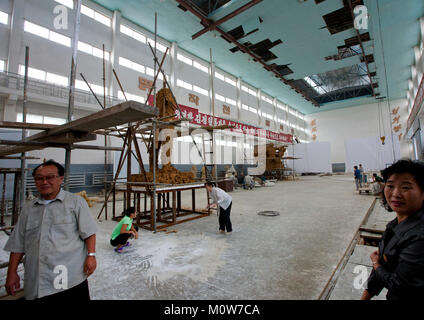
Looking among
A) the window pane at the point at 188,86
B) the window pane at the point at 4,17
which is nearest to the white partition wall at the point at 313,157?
the window pane at the point at 188,86

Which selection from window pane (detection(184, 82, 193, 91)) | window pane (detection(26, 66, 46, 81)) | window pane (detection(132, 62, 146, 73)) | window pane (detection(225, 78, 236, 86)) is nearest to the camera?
window pane (detection(26, 66, 46, 81))

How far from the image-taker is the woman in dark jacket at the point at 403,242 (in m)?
1.10

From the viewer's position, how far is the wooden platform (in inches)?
83.0

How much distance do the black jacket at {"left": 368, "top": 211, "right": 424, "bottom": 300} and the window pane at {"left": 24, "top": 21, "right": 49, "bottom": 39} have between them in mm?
13637

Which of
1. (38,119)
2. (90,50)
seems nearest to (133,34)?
(90,50)

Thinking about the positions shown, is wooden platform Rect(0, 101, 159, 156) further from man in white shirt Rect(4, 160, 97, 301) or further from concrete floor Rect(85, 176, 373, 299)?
concrete floor Rect(85, 176, 373, 299)

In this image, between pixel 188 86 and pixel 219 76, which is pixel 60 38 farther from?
pixel 219 76

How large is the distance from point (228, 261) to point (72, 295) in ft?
7.09

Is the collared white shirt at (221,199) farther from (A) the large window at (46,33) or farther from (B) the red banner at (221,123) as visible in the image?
(A) the large window at (46,33)

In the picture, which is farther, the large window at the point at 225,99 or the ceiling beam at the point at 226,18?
the large window at the point at 225,99

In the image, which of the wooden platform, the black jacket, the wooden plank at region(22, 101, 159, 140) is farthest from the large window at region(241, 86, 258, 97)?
the black jacket

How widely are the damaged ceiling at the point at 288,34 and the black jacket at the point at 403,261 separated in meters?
11.8
